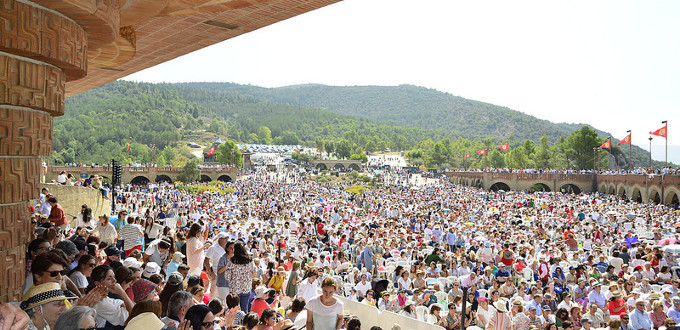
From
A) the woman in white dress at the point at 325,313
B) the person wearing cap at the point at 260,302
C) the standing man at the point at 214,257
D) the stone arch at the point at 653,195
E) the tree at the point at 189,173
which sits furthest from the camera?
the tree at the point at 189,173

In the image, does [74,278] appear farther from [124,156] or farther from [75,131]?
[75,131]

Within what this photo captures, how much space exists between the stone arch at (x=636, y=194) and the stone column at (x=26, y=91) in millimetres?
49672

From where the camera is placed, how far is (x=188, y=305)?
13.3ft

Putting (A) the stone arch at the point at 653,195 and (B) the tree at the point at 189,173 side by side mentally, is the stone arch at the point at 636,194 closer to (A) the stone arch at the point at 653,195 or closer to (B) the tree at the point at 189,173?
(A) the stone arch at the point at 653,195

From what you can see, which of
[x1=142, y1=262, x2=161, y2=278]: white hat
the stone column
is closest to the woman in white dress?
[x1=142, y1=262, x2=161, y2=278]: white hat

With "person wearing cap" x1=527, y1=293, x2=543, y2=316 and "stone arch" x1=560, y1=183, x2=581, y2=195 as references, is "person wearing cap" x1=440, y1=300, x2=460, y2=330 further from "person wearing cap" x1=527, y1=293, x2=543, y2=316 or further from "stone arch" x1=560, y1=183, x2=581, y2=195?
"stone arch" x1=560, y1=183, x2=581, y2=195

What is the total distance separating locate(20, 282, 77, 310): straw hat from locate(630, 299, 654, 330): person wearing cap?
766 centimetres

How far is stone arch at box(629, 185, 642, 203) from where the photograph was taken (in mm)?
44781

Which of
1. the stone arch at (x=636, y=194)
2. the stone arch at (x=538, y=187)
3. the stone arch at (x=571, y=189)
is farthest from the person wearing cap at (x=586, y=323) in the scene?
the stone arch at (x=571, y=189)

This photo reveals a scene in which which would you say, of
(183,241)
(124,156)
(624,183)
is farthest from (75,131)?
(183,241)

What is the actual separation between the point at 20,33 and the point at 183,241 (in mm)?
5887

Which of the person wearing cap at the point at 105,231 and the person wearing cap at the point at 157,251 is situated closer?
the person wearing cap at the point at 157,251

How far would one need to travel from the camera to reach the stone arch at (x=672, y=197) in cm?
3737

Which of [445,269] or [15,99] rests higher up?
[15,99]
